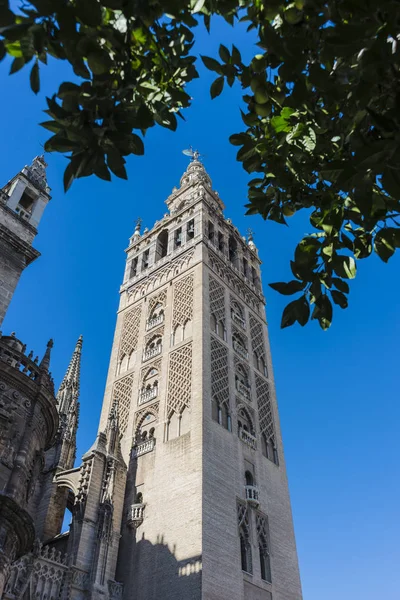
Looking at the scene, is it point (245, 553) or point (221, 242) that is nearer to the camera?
point (245, 553)

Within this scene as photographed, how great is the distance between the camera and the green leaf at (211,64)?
13.7ft

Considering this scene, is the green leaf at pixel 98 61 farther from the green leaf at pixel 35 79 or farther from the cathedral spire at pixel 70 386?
the cathedral spire at pixel 70 386

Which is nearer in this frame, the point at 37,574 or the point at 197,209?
the point at 37,574

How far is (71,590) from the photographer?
51.9 feet

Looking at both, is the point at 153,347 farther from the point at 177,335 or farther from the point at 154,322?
the point at 177,335

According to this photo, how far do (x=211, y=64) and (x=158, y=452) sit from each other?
18.6 meters

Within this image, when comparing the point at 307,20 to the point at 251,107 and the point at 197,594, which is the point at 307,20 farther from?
the point at 197,594

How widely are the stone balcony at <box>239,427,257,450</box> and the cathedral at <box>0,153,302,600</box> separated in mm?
82

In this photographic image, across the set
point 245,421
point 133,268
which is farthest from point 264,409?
point 133,268

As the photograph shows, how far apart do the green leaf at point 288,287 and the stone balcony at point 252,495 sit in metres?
17.9

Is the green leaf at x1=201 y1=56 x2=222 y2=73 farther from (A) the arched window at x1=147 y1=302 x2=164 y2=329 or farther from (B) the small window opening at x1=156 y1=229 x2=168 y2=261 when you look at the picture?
(B) the small window opening at x1=156 y1=229 x2=168 y2=261

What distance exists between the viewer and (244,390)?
80.6 ft

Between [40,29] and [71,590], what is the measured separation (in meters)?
16.9

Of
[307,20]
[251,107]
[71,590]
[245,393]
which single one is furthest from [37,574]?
[307,20]
